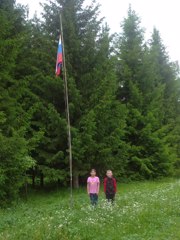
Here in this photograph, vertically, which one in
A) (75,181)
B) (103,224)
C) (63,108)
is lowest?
(103,224)

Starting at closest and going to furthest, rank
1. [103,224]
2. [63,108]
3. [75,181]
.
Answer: [103,224] → [75,181] → [63,108]

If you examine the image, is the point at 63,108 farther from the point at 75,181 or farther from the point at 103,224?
the point at 103,224

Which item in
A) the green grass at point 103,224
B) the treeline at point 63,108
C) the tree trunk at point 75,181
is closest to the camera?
the green grass at point 103,224

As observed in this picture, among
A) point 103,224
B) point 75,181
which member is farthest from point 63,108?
point 103,224

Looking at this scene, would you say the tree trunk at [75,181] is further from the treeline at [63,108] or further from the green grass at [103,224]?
the green grass at [103,224]

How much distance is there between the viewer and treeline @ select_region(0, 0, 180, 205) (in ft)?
56.0

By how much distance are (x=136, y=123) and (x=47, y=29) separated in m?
9.77

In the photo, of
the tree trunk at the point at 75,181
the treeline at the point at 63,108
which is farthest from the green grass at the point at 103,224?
the tree trunk at the point at 75,181

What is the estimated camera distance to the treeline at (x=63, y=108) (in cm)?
1708

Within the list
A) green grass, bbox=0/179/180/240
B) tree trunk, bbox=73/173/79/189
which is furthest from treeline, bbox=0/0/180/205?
green grass, bbox=0/179/180/240

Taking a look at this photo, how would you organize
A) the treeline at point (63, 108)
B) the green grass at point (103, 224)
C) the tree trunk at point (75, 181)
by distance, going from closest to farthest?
the green grass at point (103, 224)
the treeline at point (63, 108)
the tree trunk at point (75, 181)

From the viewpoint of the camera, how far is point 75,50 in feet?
71.0

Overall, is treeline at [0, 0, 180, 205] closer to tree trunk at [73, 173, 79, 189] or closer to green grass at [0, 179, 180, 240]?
tree trunk at [73, 173, 79, 189]

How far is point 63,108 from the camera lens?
21.8m
